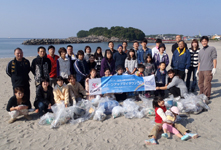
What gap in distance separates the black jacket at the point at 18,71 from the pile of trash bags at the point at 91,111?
118 centimetres

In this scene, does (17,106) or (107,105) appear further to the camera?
(107,105)

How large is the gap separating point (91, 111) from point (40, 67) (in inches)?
77.1

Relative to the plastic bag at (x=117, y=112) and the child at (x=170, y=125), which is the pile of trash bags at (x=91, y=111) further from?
the child at (x=170, y=125)

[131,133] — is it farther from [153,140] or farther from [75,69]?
[75,69]

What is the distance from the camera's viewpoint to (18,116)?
473 centimetres

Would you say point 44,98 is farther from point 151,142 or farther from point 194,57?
point 194,57

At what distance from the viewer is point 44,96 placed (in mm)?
4781


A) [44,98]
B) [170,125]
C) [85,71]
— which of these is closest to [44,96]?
[44,98]

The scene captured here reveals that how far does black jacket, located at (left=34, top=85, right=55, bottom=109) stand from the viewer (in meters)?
4.71

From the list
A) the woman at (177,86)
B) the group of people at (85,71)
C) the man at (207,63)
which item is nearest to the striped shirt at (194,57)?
the group of people at (85,71)

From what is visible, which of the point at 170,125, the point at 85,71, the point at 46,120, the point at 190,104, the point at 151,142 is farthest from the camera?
the point at 85,71

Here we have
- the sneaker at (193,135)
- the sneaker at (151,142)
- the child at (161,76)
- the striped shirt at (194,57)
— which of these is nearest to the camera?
the sneaker at (151,142)

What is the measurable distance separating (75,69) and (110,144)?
2901 millimetres

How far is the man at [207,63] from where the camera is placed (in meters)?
5.21
